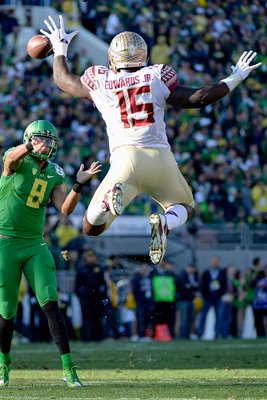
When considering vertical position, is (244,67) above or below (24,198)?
above

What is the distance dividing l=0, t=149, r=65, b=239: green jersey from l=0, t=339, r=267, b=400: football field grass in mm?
1122

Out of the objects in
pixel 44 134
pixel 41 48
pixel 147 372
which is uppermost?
pixel 41 48

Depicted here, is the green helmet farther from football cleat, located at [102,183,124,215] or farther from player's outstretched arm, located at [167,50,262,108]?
player's outstretched arm, located at [167,50,262,108]

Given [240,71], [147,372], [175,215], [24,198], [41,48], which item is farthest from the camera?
[147,372]

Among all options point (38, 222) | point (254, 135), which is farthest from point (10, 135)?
point (38, 222)

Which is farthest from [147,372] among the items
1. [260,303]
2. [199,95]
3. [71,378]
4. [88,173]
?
[260,303]

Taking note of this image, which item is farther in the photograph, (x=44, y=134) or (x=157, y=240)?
(x=44, y=134)

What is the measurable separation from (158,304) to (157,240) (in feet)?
28.4

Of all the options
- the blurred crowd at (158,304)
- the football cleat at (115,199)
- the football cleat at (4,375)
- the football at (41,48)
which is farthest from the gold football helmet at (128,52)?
the blurred crowd at (158,304)

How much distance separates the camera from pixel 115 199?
764 cm

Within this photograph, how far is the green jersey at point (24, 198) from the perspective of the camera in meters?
8.24

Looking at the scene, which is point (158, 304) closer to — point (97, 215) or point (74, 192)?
point (74, 192)

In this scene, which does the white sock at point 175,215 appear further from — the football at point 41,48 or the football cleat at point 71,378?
the football at point 41,48

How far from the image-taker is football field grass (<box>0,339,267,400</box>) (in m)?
7.36
